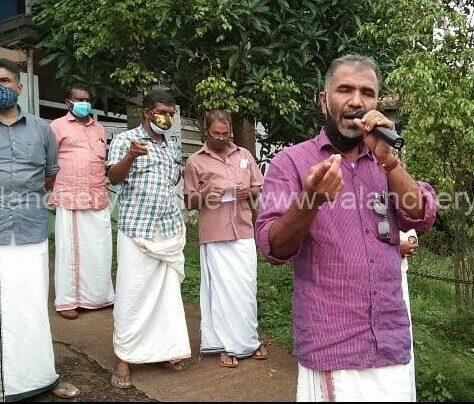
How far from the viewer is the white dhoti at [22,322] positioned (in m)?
3.18

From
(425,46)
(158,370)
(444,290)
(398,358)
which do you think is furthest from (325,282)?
(444,290)

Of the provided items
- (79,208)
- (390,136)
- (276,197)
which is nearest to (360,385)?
(276,197)

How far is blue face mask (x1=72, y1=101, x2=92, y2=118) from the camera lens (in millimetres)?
4965

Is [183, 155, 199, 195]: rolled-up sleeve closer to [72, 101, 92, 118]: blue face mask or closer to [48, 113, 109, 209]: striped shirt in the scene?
[48, 113, 109, 209]: striped shirt

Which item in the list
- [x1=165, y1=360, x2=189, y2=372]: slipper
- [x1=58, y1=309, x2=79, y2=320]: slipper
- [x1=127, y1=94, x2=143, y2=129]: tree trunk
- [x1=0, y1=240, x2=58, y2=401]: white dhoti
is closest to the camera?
[x1=0, y1=240, x2=58, y2=401]: white dhoti

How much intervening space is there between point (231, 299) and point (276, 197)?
234cm

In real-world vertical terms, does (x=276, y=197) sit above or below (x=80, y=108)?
below

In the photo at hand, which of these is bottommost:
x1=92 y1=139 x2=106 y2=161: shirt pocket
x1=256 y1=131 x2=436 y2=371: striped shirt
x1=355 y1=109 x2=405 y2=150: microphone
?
x1=256 y1=131 x2=436 y2=371: striped shirt

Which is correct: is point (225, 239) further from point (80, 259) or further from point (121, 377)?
point (80, 259)

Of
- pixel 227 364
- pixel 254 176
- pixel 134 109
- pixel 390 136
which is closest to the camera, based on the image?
pixel 390 136

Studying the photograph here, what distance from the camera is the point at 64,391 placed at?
3477mm

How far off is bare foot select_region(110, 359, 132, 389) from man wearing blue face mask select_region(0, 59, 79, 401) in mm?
480

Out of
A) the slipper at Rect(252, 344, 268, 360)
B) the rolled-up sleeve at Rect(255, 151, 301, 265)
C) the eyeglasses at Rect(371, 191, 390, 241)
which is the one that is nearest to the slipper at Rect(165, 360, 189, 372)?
the slipper at Rect(252, 344, 268, 360)

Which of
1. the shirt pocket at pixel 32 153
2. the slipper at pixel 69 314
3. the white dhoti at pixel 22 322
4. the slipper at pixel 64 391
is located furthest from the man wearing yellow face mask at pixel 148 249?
the slipper at pixel 69 314
